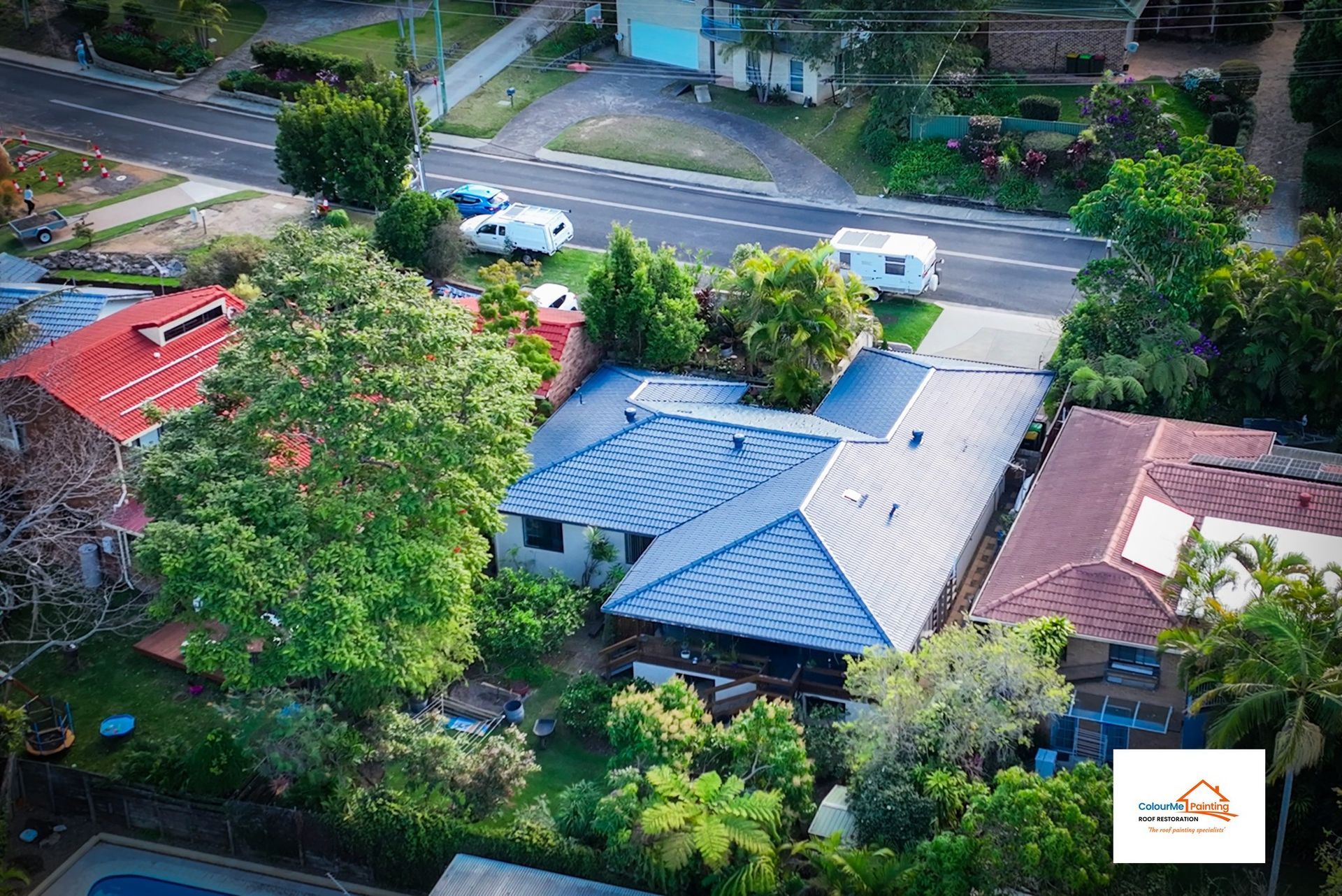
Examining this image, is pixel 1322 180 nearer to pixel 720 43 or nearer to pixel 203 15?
pixel 720 43

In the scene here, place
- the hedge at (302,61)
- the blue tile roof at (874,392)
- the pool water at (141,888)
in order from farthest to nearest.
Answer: the hedge at (302,61)
the blue tile roof at (874,392)
the pool water at (141,888)

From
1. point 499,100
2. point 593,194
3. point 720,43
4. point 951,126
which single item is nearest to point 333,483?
point 593,194

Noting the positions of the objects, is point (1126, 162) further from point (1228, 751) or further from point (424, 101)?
point (424, 101)

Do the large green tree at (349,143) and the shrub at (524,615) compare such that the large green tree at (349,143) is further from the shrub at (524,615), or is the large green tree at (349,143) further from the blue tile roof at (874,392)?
the shrub at (524,615)

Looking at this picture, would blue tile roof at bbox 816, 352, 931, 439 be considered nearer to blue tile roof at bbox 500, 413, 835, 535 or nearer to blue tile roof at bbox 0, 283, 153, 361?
blue tile roof at bbox 500, 413, 835, 535

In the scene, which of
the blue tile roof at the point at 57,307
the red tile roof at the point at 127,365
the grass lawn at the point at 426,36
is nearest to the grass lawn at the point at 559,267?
the red tile roof at the point at 127,365

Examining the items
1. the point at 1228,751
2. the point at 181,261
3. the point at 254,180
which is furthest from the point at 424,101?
the point at 1228,751
